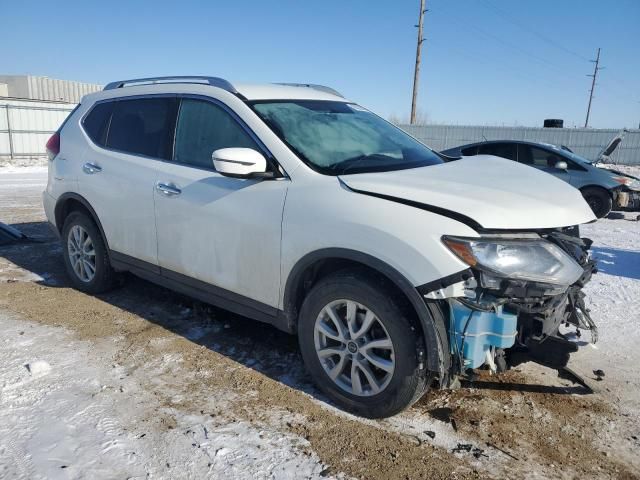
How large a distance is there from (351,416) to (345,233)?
1096 millimetres

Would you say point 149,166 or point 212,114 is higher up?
point 212,114

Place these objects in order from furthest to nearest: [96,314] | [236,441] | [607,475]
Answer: [96,314] < [236,441] < [607,475]

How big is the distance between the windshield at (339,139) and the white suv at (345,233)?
1cm

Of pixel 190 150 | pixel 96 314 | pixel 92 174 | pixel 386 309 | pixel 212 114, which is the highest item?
pixel 212 114

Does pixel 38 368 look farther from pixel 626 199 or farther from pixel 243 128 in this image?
pixel 626 199

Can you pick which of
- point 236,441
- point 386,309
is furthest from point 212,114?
point 236,441

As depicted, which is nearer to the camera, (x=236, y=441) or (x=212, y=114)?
(x=236, y=441)

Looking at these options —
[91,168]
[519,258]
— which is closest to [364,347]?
[519,258]

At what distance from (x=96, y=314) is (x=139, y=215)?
107 centimetres

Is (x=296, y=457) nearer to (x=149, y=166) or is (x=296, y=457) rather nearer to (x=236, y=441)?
(x=236, y=441)

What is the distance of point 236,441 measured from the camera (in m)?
2.86

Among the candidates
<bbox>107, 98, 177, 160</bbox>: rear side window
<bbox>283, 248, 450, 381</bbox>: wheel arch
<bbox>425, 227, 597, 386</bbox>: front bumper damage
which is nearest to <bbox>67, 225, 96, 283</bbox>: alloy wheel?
<bbox>107, 98, 177, 160</bbox>: rear side window

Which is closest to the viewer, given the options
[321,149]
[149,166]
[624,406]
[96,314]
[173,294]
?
[624,406]

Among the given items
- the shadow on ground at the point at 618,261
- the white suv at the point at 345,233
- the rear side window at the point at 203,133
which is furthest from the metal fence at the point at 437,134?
the rear side window at the point at 203,133
